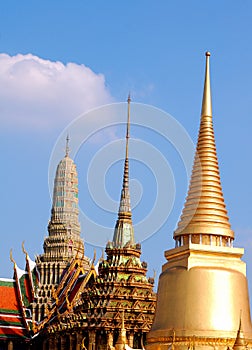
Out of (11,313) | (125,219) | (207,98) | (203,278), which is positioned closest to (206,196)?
(203,278)

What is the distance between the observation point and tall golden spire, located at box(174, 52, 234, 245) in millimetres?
33781

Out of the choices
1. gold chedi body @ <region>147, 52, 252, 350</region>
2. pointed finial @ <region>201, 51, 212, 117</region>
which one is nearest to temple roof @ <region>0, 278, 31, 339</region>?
gold chedi body @ <region>147, 52, 252, 350</region>

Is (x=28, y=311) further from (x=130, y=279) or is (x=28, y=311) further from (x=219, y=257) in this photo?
(x=219, y=257)

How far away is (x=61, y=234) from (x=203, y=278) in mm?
33846

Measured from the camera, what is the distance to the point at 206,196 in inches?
1363

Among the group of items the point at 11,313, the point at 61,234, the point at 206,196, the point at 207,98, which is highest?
the point at 61,234

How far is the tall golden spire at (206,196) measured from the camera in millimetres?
33781

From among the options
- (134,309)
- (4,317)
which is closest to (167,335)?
(134,309)

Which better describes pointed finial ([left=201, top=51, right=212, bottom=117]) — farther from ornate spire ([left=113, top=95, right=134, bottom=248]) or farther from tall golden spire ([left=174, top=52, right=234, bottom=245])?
ornate spire ([left=113, top=95, right=134, bottom=248])

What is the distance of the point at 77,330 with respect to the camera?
46.7 metres

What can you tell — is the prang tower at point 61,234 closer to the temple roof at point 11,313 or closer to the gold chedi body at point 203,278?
the temple roof at point 11,313

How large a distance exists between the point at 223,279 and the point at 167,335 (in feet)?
10.5

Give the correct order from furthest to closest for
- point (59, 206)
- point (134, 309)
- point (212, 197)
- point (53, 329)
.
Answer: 1. point (59, 206)
2. point (53, 329)
3. point (134, 309)
4. point (212, 197)

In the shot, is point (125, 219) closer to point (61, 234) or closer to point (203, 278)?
point (61, 234)
